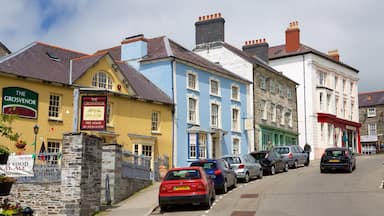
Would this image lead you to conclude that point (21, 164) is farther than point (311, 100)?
No

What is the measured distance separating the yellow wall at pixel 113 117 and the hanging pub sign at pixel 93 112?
6.95 m

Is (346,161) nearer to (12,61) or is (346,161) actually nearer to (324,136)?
(12,61)

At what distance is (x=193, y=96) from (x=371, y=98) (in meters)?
47.1

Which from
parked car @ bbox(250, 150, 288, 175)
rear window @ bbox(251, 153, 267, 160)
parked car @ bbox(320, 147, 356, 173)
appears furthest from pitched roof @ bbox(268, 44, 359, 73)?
rear window @ bbox(251, 153, 267, 160)

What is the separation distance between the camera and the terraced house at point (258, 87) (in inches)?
1619

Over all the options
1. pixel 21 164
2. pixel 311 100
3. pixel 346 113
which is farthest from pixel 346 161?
pixel 346 113

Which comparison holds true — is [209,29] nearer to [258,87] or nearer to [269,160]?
[258,87]

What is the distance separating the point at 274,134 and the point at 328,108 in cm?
1267

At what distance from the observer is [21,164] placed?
16.9 meters

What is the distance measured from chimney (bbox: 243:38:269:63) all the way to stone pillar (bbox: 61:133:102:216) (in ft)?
119

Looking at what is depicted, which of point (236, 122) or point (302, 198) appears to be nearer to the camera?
point (302, 198)

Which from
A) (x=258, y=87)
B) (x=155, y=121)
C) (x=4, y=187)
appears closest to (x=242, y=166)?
(x=155, y=121)

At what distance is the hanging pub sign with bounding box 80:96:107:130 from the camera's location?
55.1 feet

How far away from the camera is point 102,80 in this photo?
27938 millimetres
